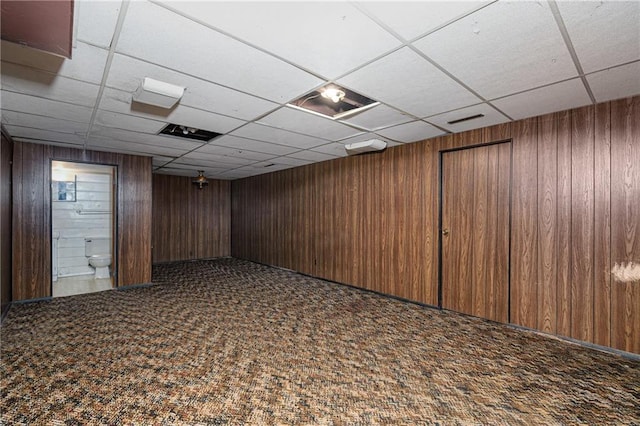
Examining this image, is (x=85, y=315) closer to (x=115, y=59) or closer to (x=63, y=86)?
(x=63, y=86)

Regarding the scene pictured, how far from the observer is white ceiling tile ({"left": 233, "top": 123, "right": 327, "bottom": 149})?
352cm

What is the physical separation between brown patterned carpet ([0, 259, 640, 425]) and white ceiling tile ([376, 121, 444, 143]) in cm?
236

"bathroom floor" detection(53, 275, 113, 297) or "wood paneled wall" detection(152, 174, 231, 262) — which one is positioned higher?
"wood paneled wall" detection(152, 174, 231, 262)

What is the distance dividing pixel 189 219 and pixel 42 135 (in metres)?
4.43

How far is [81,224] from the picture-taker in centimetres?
621

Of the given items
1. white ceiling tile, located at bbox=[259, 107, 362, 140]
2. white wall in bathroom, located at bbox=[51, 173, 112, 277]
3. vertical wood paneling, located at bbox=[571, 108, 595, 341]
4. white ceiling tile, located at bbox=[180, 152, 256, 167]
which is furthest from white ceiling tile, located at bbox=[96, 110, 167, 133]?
vertical wood paneling, located at bbox=[571, 108, 595, 341]

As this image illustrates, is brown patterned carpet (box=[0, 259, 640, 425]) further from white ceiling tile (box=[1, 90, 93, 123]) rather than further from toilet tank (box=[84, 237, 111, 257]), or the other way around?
toilet tank (box=[84, 237, 111, 257])

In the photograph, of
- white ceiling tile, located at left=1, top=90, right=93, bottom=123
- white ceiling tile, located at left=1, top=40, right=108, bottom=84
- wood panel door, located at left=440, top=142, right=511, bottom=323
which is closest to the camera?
white ceiling tile, located at left=1, top=40, right=108, bottom=84

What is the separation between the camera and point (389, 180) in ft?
15.0

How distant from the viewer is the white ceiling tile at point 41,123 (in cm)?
305

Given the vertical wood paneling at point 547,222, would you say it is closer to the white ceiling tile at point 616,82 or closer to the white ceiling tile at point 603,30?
the white ceiling tile at point 616,82

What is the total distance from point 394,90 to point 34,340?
4207 mm

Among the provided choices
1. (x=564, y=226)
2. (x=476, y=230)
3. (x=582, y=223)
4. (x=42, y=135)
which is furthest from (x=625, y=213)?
(x=42, y=135)

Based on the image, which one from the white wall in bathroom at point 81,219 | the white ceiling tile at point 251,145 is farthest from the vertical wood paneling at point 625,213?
the white wall in bathroom at point 81,219
